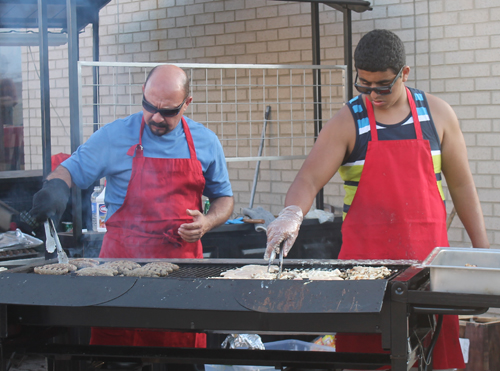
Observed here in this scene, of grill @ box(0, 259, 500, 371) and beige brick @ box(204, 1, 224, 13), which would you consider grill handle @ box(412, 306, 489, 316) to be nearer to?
grill @ box(0, 259, 500, 371)

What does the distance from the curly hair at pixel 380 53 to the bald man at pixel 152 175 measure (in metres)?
0.91

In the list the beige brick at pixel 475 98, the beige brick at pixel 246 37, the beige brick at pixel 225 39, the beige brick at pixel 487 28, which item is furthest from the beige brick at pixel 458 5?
the beige brick at pixel 225 39

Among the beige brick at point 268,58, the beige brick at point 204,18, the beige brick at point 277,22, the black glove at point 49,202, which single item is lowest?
the black glove at point 49,202

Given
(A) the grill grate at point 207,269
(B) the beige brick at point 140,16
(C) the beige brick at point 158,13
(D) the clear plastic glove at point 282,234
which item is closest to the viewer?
(D) the clear plastic glove at point 282,234

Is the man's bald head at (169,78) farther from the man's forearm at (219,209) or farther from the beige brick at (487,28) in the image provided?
the beige brick at (487,28)

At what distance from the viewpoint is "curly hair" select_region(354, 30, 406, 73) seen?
218 centimetres

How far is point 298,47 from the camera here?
5801mm

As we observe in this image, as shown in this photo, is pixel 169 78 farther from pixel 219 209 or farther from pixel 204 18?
pixel 204 18

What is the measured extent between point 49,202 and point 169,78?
0.81m

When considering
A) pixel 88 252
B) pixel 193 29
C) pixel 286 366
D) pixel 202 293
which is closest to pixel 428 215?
pixel 286 366

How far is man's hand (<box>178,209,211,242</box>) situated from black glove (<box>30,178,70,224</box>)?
0.55m

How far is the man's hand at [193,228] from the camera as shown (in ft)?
8.57

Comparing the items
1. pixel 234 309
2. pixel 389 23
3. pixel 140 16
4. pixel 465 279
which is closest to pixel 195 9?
pixel 140 16

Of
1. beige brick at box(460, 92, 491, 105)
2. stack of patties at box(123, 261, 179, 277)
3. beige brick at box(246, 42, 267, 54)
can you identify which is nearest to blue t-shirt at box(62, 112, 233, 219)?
stack of patties at box(123, 261, 179, 277)
